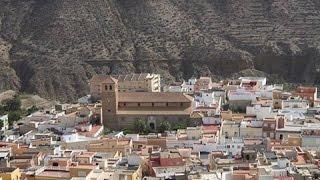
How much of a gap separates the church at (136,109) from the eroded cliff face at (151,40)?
904 inches

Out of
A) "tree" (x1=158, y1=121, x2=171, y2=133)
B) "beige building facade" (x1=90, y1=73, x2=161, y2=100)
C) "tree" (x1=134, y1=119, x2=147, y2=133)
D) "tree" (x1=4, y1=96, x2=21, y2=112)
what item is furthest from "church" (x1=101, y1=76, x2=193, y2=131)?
"tree" (x1=4, y1=96, x2=21, y2=112)

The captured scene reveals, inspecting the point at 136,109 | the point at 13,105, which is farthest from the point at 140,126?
the point at 13,105

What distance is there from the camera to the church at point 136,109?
144ft

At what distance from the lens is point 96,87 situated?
52.4m

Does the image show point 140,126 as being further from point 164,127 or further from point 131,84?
point 131,84

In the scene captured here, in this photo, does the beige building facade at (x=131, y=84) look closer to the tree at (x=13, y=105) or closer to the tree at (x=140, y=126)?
the tree at (x=13, y=105)

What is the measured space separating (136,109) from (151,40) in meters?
30.9

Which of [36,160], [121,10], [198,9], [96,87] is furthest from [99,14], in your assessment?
[36,160]

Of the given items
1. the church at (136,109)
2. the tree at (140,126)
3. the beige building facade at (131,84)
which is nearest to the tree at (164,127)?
the church at (136,109)

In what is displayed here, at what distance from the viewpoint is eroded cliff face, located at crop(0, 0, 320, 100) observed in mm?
70875

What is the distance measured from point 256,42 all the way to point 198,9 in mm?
9437

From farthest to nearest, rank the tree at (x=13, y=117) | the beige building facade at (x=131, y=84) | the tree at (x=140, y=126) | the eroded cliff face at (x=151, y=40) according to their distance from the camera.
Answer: the eroded cliff face at (x=151, y=40) → the beige building facade at (x=131, y=84) → the tree at (x=13, y=117) → the tree at (x=140, y=126)

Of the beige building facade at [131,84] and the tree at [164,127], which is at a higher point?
the beige building facade at [131,84]

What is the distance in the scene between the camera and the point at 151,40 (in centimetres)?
7519
